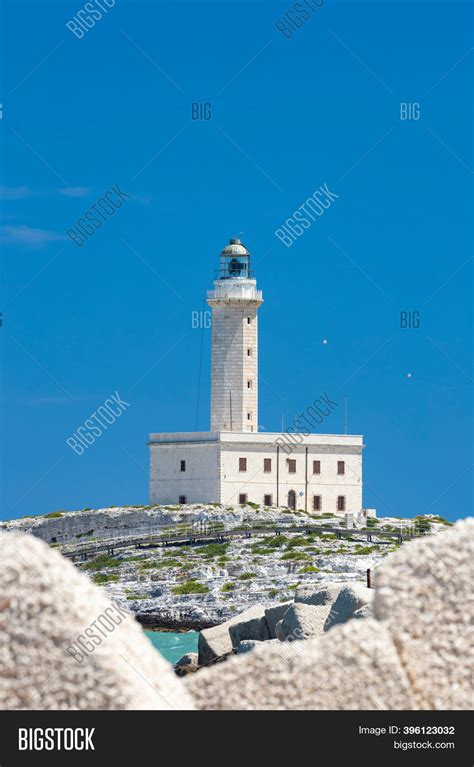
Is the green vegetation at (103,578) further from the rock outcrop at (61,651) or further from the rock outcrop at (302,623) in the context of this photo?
the rock outcrop at (61,651)

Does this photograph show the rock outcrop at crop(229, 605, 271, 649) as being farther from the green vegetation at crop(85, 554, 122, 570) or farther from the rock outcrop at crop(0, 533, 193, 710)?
the green vegetation at crop(85, 554, 122, 570)

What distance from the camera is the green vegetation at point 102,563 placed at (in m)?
47.8

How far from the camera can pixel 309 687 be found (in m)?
5.09

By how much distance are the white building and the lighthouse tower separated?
0.13 feet

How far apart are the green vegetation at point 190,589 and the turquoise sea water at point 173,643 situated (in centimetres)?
488

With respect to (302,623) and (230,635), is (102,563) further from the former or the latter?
(302,623)

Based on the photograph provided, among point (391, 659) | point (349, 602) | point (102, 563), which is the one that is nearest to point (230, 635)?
point (349, 602)

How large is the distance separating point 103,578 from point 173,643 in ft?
43.6

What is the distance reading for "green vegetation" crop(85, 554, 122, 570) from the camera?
47812 millimetres

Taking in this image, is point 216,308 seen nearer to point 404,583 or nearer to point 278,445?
point 278,445

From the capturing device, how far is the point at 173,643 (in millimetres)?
33438
